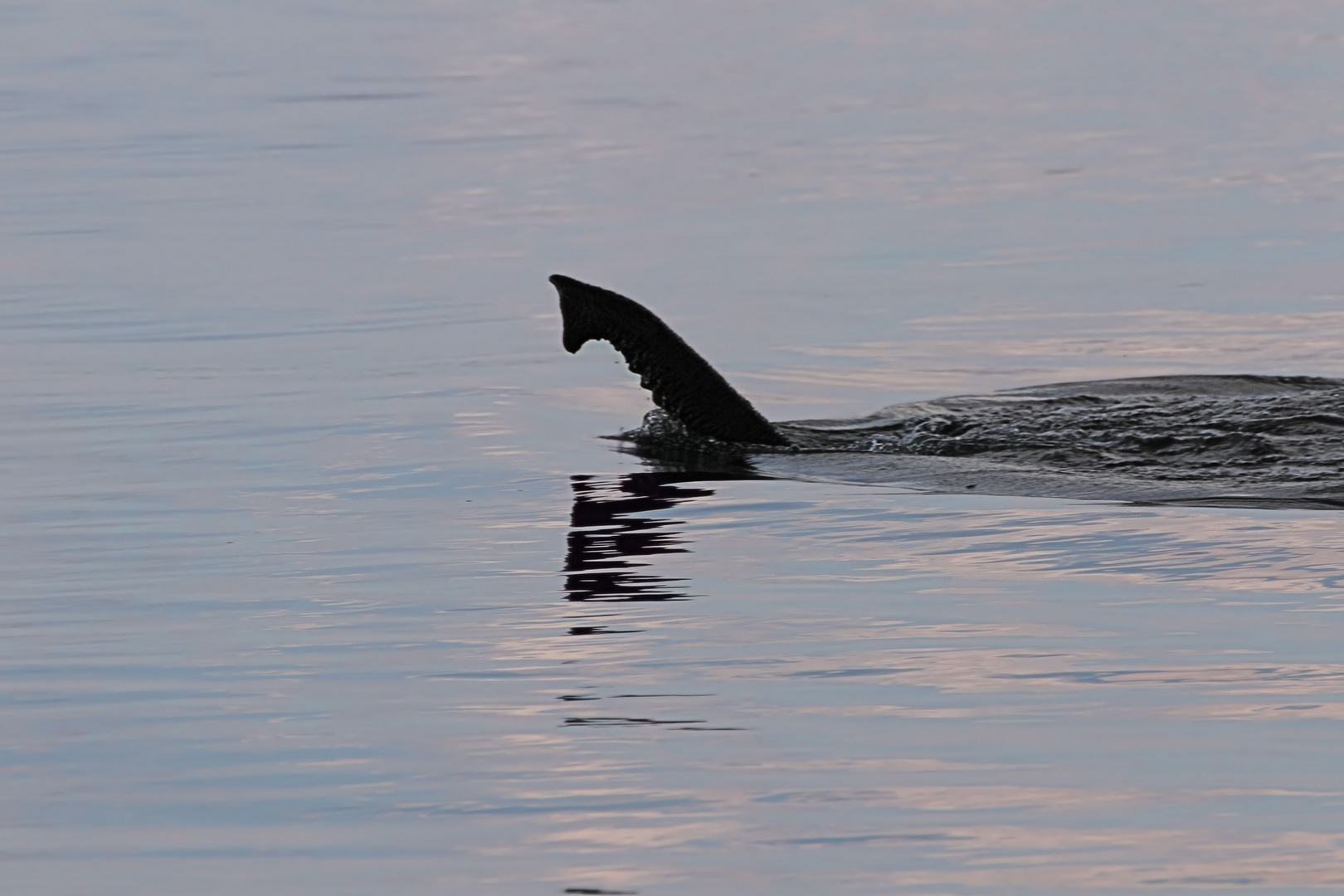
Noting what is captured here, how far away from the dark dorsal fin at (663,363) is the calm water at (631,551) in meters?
0.45

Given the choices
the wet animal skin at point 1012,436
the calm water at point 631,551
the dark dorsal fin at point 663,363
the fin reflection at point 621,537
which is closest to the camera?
the calm water at point 631,551

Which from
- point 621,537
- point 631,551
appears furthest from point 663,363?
point 631,551

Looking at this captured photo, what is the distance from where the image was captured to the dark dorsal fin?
31.1 ft

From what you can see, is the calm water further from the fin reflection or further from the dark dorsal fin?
the dark dorsal fin

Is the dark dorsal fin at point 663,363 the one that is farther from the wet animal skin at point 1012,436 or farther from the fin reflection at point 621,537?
the fin reflection at point 621,537

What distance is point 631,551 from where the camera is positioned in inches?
308

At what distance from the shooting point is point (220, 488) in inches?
369

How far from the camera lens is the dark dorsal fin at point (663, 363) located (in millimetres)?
9477

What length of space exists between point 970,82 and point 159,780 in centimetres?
2553

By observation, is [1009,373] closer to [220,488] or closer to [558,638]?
[220,488]

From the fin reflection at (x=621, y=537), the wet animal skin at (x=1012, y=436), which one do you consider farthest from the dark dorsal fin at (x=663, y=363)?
the fin reflection at (x=621, y=537)

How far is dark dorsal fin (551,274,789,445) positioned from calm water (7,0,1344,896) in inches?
17.7

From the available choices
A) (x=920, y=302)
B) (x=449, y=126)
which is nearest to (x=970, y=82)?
(x=449, y=126)

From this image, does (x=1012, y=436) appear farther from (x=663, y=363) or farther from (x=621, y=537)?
(x=621, y=537)
